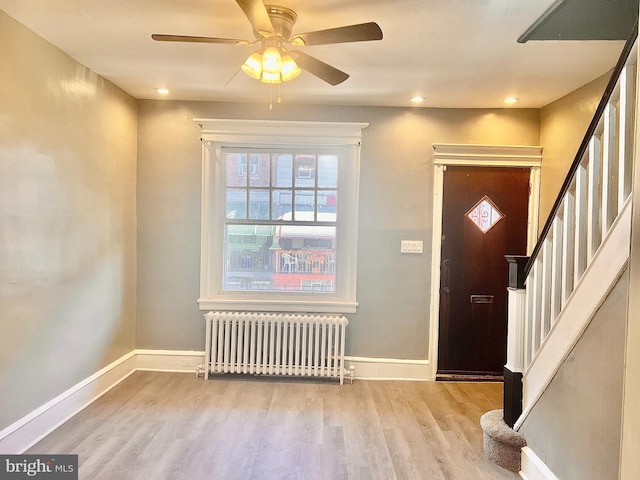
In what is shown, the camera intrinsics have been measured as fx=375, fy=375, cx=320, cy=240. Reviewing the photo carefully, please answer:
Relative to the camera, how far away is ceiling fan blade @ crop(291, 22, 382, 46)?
165cm

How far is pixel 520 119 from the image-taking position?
137 inches

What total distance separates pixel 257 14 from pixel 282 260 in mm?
2322

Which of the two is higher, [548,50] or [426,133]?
[548,50]

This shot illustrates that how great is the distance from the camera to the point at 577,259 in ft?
6.11

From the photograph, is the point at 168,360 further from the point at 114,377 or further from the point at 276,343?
the point at 276,343

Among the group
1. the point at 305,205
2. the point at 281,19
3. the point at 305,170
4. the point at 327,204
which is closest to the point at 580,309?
the point at 281,19

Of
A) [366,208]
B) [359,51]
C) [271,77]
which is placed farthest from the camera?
[366,208]

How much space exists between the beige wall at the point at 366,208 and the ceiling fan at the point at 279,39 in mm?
1496

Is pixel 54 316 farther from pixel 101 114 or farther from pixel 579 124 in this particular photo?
pixel 579 124

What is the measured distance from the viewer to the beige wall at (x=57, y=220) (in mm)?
2166

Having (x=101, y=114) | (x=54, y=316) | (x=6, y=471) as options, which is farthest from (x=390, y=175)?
(x=6, y=471)

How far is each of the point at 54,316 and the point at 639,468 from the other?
3.03 meters

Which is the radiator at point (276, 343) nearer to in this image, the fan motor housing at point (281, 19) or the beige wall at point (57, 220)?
the beige wall at point (57, 220)

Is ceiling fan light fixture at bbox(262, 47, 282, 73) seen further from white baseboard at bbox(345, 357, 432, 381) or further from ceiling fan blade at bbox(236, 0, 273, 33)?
white baseboard at bbox(345, 357, 432, 381)
